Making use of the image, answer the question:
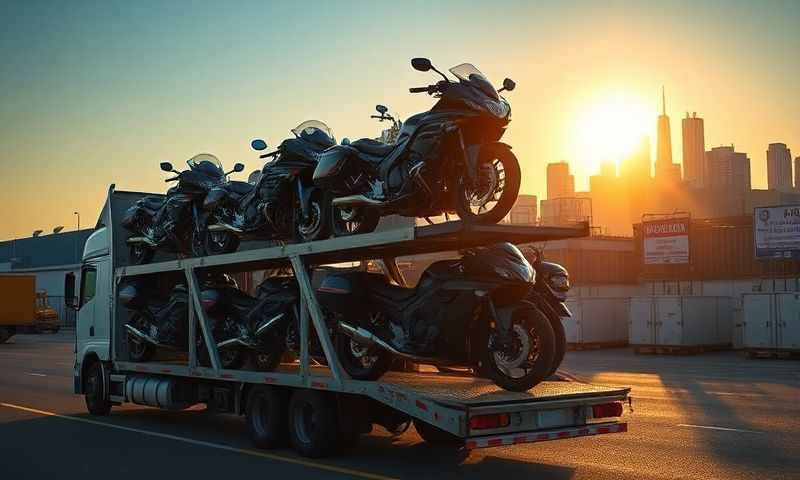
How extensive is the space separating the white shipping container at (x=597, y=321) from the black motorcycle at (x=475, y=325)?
23.6 meters

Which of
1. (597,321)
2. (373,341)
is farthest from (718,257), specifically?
(373,341)

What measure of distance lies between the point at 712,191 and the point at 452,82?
105822mm

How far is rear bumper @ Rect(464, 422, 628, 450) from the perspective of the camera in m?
8.33

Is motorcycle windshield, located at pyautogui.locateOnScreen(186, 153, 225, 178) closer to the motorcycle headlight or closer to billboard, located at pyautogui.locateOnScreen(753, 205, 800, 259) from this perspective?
the motorcycle headlight

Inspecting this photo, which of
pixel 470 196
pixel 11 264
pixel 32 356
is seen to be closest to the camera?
pixel 470 196

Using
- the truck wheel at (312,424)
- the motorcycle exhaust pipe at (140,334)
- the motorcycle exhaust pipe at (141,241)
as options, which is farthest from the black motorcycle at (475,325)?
the motorcycle exhaust pipe at (141,241)

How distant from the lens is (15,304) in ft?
157

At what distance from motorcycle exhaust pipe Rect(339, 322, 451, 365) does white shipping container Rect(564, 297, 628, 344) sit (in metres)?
23.6

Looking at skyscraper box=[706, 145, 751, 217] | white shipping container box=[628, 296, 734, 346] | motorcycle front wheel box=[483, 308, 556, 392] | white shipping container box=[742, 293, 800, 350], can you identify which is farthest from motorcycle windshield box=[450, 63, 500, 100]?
skyscraper box=[706, 145, 751, 217]

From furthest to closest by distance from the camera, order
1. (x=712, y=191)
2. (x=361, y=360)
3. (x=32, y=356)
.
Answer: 1. (x=712, y=191)
2. (x=32, y=356)
3. (x=361, y=360)


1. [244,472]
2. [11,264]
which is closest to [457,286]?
[244,472]

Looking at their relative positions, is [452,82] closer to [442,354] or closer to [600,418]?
[442,354]

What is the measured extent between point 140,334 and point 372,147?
19.1 ft

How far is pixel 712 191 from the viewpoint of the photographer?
358 feet
